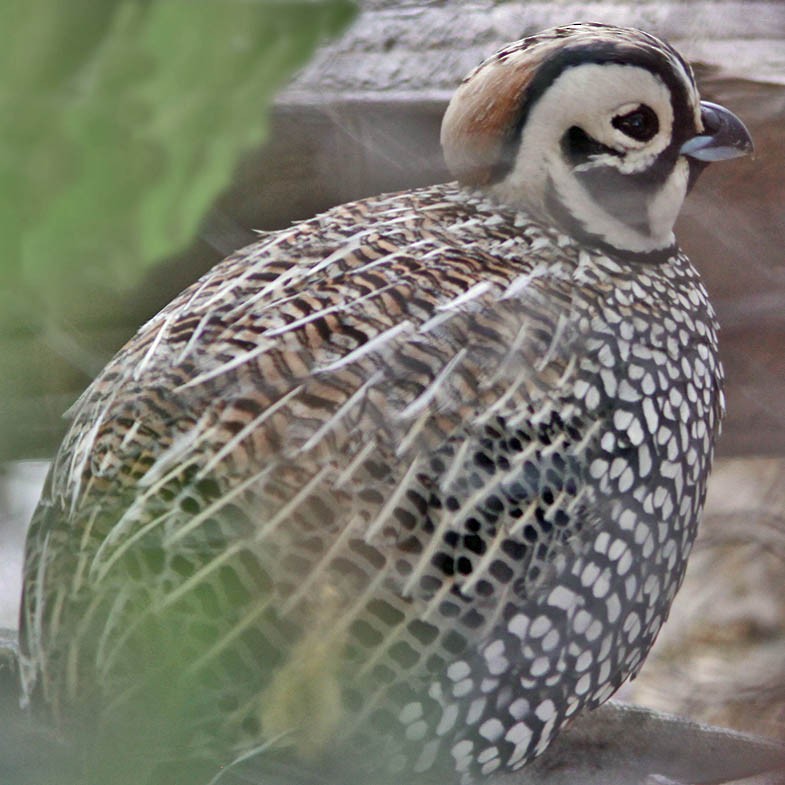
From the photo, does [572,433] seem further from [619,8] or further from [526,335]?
[619,8]

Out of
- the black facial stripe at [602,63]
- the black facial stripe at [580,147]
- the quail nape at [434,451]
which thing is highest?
the black facial stripe at [602,63]

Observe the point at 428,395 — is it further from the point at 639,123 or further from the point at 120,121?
the point at 120,121

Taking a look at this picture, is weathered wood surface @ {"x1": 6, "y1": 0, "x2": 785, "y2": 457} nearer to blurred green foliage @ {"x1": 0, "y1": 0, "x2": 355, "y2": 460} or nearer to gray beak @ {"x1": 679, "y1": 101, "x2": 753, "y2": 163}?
gray beak @ {"x1": 679, "y1": 101, "x2": 753, "y2": 163}

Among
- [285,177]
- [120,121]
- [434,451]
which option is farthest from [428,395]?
[120,121]

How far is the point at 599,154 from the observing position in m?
1.16

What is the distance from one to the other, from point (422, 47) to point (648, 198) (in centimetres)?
28

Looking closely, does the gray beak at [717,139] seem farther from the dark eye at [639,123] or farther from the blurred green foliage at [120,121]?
the blurred green foliage at [120,121]

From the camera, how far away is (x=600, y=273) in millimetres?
1177

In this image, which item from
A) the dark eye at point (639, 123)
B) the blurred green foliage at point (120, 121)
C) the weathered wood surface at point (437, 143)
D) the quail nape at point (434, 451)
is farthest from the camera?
the dark eye at point (639, 123)

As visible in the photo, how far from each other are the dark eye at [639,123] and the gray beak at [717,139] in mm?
55

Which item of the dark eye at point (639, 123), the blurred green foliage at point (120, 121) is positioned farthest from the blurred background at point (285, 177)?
the dark eye at point (639, 123)

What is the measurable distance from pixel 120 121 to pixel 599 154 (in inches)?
36.7

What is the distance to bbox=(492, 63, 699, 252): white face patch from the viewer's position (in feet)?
3.66

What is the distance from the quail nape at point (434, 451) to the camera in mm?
910
